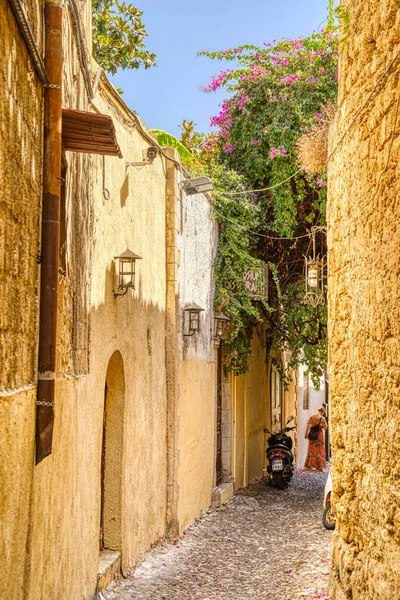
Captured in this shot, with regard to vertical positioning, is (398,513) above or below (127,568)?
above

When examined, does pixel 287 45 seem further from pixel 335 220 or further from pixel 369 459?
pixel 369 459

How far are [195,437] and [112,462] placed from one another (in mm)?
3675

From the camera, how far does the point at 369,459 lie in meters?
4.93

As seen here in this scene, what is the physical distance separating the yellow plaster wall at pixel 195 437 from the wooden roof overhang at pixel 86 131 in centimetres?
509

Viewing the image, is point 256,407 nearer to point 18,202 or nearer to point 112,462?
point 112,462

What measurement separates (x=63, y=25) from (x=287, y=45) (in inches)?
397

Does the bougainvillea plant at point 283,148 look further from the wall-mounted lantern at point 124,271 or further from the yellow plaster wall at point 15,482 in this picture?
the yellow plaster wall at point 15,482

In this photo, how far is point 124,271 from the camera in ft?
25.2

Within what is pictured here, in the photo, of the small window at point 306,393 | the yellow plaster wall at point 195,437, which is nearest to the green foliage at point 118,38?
the yellow plaster wall at point 195,437

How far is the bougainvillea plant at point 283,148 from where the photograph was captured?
13.7m

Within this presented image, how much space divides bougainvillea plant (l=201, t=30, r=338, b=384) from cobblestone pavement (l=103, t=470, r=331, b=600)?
368cm

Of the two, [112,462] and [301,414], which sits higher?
[112,462]

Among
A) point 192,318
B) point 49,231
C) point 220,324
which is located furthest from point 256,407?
point 49,231

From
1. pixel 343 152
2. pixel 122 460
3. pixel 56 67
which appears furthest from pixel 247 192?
pixel 56 67
